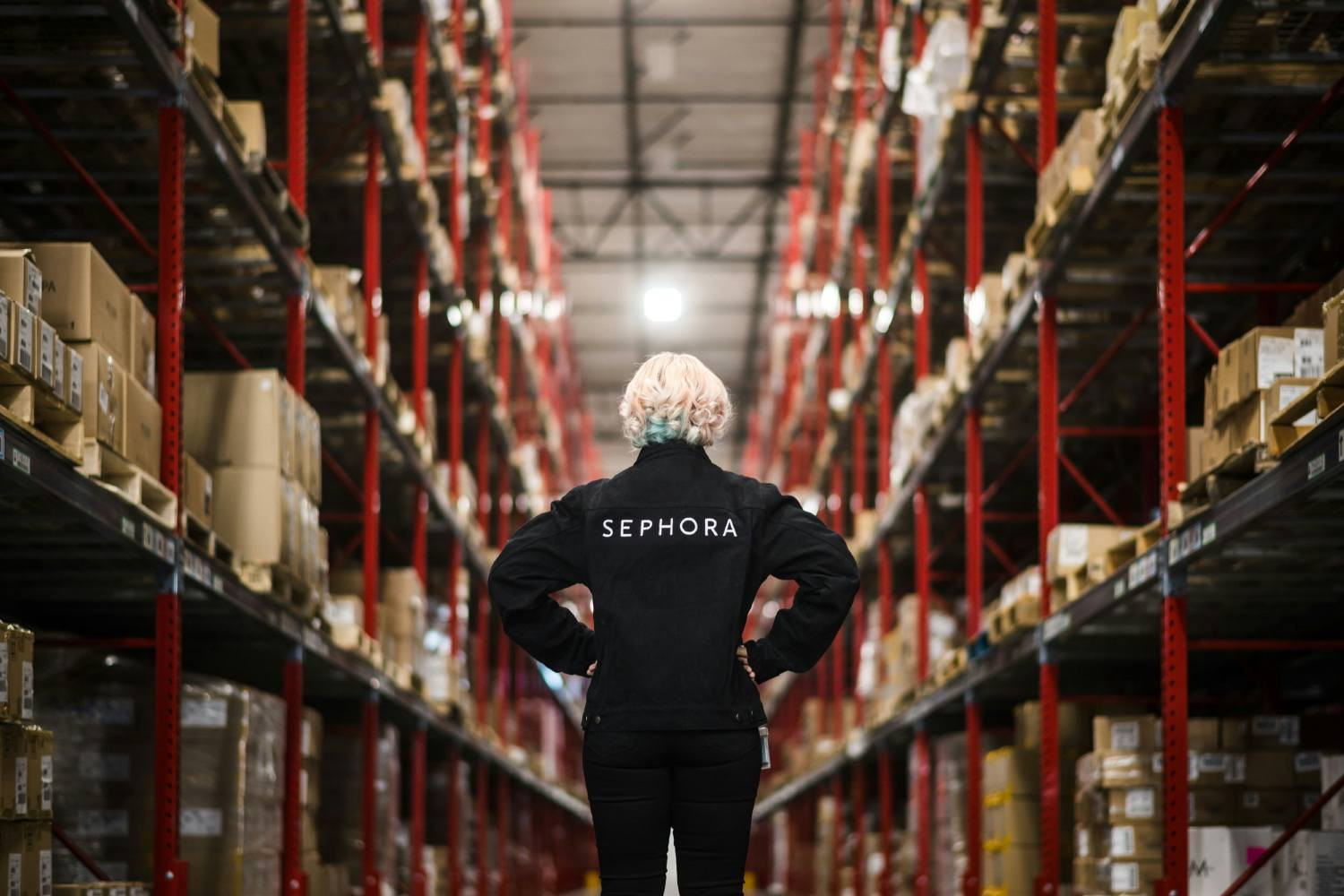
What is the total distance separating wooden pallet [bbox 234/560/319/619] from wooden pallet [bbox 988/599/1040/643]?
321 cm

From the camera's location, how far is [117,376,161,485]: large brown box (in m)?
5.81

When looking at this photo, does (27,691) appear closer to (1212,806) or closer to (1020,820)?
(1212,806)

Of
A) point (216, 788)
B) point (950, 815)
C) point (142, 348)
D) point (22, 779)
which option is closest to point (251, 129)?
point (142, 348)

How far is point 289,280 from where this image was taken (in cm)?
806

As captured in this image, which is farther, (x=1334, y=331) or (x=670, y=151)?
(x=670, y=151)

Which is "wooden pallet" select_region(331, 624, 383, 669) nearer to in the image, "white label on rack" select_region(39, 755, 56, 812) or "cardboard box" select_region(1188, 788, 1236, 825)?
"white label on rack" select_region(39, 755, 56, 812)

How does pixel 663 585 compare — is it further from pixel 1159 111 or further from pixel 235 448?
pixel 235 448

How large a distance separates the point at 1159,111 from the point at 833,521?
11753 mm

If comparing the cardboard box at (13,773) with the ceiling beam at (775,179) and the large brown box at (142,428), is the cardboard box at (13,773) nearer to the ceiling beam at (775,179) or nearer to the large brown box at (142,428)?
the large brown box at (142,428)

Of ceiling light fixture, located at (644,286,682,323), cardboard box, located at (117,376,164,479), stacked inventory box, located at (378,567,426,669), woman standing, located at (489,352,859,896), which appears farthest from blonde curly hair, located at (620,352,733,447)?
ceiling light fixture, located at (644,286,682,323)

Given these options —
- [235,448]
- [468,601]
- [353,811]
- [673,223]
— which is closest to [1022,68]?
[235,448]

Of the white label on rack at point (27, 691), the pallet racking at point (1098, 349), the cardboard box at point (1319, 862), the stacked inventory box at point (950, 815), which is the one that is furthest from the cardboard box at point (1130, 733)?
the white label on rack at point (27, 691)

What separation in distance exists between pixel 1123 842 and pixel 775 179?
17.3 m

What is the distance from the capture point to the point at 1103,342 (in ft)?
31.3
